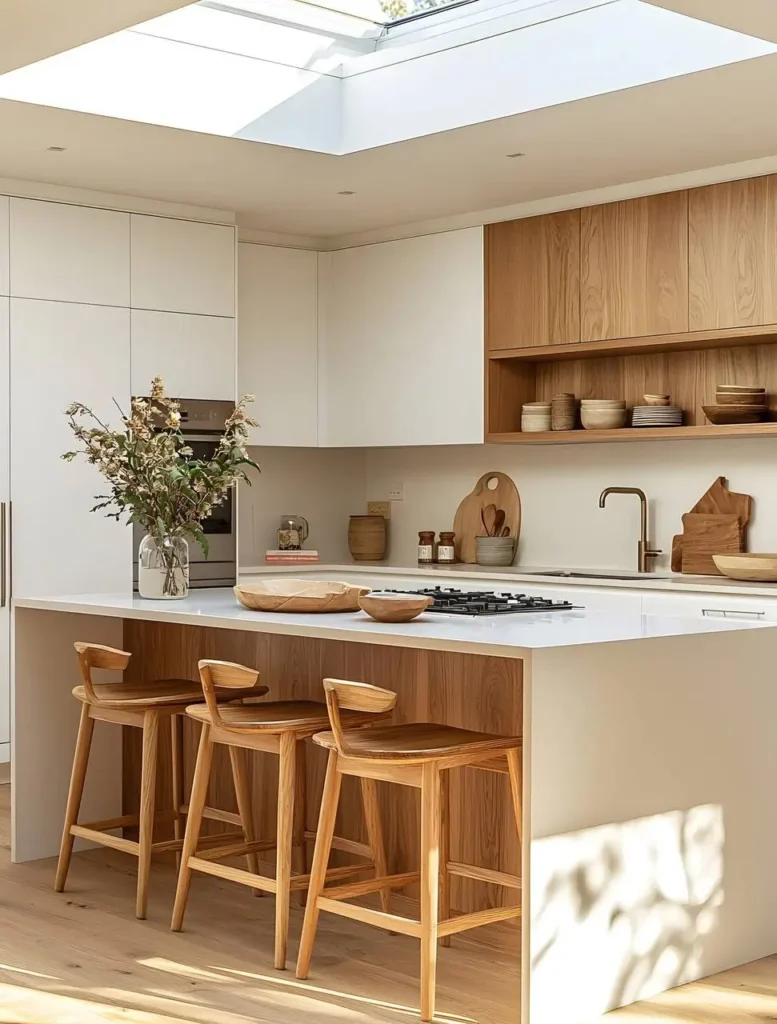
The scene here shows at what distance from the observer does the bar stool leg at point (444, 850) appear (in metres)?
3.73

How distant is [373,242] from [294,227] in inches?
15.8

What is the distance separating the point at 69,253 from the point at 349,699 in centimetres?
336

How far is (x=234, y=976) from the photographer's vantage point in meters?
3.42

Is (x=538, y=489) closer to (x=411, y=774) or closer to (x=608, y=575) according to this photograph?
(x=608, y=575)

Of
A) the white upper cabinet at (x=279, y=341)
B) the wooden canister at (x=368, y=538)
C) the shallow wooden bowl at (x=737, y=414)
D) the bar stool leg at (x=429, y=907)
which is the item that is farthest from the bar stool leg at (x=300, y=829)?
the wooden canister at (x=368, y=538)

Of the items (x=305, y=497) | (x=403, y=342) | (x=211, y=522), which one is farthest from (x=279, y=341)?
(x=211, y=522)

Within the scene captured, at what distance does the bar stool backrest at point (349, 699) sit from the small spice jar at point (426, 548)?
11.9 feet

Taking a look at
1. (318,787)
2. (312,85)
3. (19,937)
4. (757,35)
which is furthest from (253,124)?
(19,937)

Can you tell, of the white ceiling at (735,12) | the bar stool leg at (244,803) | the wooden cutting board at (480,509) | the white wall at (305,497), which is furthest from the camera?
the white wall at (305,497)

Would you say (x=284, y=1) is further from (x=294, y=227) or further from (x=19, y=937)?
Result: (x=19, y=937)

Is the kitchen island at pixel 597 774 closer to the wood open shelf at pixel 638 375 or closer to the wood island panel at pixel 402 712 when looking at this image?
the wood island panel at pixel 402 712

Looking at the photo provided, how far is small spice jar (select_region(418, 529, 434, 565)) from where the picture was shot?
689 centimetres

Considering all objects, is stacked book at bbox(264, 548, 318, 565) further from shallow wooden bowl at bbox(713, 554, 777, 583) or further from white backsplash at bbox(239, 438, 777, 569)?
shallow wooden bowl at bbox(713, 554, 777, 583)

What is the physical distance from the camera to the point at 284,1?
5.10 meters
